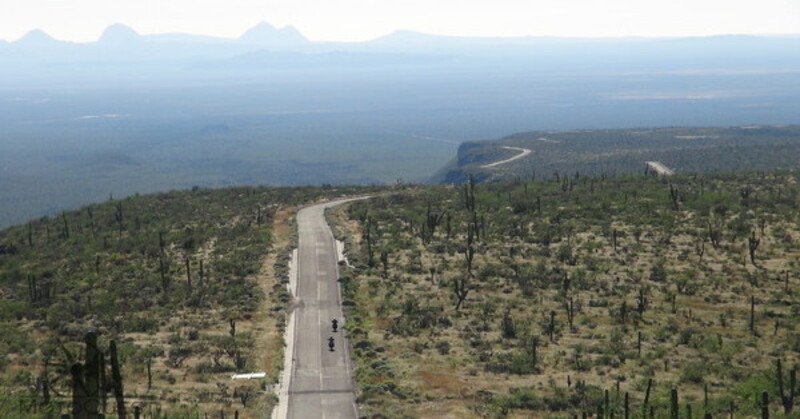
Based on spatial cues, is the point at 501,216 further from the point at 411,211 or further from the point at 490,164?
the point at 490,164

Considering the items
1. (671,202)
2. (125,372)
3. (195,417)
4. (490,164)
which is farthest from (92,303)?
(490,164)

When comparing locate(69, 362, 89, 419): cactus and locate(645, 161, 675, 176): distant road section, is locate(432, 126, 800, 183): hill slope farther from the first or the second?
locate(69, 362, 89, 419): cactus

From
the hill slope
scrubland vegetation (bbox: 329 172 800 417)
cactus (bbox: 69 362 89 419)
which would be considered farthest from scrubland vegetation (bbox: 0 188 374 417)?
the hill slope

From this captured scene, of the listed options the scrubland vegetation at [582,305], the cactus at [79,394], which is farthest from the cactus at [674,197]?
the cactus at [79,394]

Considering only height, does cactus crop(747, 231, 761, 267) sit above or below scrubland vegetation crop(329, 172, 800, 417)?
above

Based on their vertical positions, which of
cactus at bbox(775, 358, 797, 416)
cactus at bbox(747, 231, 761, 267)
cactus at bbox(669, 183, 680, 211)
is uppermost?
cactus at bbox(669, 183, 680, 211)

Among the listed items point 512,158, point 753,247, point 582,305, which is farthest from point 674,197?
point 512,158
